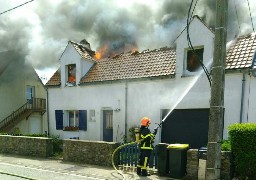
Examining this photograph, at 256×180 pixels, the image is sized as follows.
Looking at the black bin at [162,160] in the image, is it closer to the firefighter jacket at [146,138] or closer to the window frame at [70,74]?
the firefighter jacket at [146,138]

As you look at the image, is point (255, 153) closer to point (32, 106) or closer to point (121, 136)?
point (121, 136)

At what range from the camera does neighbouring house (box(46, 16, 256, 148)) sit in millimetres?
11637

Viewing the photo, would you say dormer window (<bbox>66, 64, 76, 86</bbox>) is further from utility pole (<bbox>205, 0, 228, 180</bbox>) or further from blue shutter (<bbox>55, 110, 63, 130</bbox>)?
utility pole (<bbox>205, 0, 228, 180</bbox>)

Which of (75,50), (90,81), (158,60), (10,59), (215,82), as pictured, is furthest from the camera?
(10,59)

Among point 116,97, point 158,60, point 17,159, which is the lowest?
point 17,159

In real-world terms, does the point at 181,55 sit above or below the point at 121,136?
above

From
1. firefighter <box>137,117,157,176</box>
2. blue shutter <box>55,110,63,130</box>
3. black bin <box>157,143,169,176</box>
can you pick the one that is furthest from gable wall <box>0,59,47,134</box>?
black bin <box>157,143,169,176</box>

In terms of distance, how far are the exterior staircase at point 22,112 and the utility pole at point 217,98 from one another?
21.7 m

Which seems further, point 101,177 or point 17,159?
point 17,159

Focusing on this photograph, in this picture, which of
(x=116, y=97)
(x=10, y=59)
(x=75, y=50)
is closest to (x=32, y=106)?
(x=10, y=59)

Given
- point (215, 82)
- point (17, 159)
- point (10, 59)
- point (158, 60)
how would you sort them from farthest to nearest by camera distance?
1. point (10, 59)
2. point (158, 60)
3. point (17, 159)
4. point (215, 82)

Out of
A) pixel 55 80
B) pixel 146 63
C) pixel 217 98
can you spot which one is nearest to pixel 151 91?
pixel 146 63

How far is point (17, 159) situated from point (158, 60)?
9323 mm

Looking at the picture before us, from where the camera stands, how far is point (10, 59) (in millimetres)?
25422
